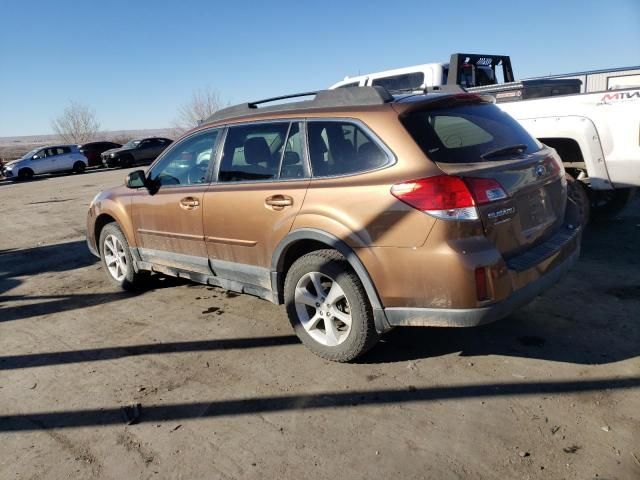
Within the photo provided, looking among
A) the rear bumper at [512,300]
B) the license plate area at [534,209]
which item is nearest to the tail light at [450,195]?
the license plate area at [534,209]

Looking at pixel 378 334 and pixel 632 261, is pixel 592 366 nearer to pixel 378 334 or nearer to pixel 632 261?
pixel 378 334

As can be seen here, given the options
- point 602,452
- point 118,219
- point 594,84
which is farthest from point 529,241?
point 594,84

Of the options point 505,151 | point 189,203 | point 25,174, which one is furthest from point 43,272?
point 25,174

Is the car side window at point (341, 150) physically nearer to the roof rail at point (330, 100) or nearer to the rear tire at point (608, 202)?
the roof rail at point (330, 100)

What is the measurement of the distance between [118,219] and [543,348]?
4174 millimetres

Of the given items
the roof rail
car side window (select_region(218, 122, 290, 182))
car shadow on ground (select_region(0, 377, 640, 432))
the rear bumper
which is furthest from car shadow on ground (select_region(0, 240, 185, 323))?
the rear bumper

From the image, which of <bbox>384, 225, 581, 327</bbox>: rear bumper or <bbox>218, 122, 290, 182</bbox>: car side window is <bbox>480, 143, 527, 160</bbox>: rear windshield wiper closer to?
<bbox>384, 225, 581, 327</bbox>: rear bumper

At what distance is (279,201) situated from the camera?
3.62m

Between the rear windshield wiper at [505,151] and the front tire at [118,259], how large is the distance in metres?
3.74

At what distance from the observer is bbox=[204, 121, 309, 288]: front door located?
363 cm

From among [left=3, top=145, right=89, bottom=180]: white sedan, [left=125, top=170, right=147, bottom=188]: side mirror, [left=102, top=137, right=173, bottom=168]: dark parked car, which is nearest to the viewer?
[left=125, top=170, right=147, bottom=188]: side mirror

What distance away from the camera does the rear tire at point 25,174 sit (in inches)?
1001

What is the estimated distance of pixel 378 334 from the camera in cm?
335

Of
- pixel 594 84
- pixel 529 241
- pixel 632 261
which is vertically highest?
pixel 594 84
